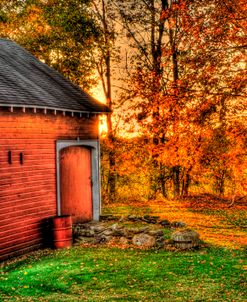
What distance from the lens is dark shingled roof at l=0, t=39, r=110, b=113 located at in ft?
43.3

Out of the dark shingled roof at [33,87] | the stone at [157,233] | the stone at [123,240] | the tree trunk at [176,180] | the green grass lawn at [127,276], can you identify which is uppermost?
the dark shingled roof at [33,87]

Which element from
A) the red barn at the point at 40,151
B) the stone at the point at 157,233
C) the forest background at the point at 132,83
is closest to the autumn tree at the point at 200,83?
the forest background at the point at 132,83

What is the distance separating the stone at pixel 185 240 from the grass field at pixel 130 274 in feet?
0.98

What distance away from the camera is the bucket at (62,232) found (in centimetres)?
1400

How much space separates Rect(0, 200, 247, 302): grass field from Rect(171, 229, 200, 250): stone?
30 centimetres

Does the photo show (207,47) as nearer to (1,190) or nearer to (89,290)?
(1,190)

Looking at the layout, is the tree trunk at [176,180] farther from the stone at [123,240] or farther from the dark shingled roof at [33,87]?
the stone at [123,240]

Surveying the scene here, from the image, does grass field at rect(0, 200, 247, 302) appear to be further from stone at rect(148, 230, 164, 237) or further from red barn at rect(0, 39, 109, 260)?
red barn at rect(0, 39, 109, 260)

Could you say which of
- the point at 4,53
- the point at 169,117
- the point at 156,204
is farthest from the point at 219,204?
the point at 4,53

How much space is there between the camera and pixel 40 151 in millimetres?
14312

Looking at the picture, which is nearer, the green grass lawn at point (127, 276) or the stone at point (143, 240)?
the green grass lawn at point (127, 276)

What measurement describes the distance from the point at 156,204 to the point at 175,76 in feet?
22.3

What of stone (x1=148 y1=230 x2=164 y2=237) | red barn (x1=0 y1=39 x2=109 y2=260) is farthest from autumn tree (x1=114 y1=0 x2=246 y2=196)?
stone (x1=148 y1=230 x2=164 y2=237)

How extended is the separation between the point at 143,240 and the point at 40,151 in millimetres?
4098
